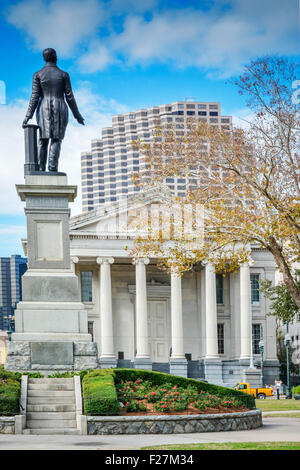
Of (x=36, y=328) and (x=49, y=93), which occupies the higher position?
(x=49, y=93)

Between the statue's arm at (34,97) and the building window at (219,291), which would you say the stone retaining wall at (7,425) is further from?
the building window at (219,291)

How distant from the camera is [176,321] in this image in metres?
78.4

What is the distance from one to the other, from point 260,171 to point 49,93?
7.87 meters

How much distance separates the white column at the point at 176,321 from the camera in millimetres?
78062

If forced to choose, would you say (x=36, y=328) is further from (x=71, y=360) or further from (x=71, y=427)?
(x=71, y=427)

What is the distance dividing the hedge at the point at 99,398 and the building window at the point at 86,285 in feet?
191

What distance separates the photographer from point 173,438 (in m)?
21.1

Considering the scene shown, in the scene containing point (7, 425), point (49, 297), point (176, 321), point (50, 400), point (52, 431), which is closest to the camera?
point (7, 425)

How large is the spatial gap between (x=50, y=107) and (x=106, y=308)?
51.0 meters

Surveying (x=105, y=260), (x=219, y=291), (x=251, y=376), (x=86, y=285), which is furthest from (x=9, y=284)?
(x=251, y=376)

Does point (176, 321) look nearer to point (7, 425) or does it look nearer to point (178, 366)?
point (178, 366)

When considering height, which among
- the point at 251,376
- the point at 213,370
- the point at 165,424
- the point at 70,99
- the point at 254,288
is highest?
the point at 70,99
